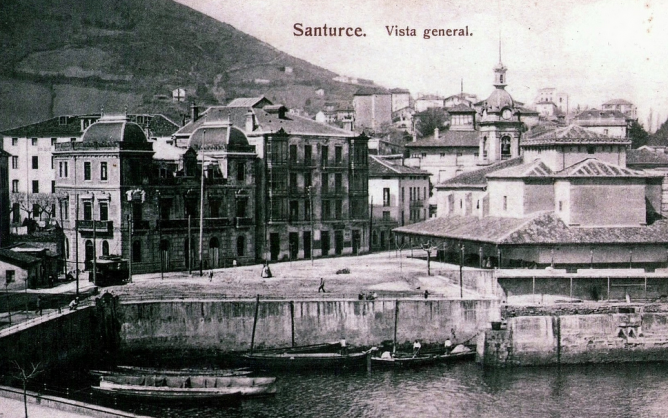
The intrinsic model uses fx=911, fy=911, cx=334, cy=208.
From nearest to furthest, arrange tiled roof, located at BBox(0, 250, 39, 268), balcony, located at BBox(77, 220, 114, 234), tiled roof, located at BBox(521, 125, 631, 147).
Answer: tiled roof, located at BBox(0, 250, 39, 268) → balcony, located at BBox(77, 220, 114, 234) → tiled roof, located at BBox(521, 125, 631, 147)

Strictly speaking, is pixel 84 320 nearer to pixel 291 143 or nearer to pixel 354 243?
pixel 291 143

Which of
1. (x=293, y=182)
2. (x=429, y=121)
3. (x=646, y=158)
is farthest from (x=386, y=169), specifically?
(x=429, y=121)

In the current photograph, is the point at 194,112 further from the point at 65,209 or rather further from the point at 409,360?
the point at 409,360

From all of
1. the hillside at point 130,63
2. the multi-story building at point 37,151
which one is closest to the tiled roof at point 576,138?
the multi-story building at point 37,151

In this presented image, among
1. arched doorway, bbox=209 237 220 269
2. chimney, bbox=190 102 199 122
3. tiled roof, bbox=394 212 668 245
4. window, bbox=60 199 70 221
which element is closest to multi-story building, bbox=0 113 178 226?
chimney, bbox=190 102 199 122

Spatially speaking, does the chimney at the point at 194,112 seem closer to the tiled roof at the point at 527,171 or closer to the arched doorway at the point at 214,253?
the arched doorway at the point at 214,253

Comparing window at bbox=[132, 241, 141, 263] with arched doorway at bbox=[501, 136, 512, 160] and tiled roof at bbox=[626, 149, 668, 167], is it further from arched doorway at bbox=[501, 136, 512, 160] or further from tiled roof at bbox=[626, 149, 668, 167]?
tiled roof at bbox=[626, 149, 668, 167]

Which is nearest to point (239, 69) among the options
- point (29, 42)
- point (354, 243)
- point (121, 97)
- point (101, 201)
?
point (121, 97)

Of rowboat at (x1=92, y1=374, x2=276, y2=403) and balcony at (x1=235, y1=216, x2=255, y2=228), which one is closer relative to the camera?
rowboat at (x1=92, y1=374, x2=276, y2=403)
